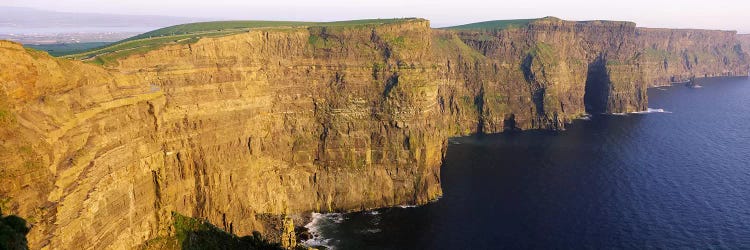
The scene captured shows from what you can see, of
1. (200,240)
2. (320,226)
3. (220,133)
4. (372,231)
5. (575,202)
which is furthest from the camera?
(575,202)

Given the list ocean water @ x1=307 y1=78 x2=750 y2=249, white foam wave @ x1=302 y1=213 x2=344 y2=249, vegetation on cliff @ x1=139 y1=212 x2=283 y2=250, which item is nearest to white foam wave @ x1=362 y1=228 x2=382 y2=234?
ocean water @ x1=307 y1=78 x2=750 y2=249

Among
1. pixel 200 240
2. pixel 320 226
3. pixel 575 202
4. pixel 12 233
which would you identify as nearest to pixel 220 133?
pixel 200 240

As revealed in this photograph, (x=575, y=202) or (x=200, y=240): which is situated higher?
(x=200, y=240)

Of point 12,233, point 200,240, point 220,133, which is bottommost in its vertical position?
point 200,240

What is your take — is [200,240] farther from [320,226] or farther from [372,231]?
[372,231]

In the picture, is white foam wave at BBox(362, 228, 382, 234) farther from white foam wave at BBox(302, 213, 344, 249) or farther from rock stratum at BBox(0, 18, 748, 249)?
rock stratum at BBox(0, 18, 748, 249)

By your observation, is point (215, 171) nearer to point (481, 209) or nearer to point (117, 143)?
point (117, 143)

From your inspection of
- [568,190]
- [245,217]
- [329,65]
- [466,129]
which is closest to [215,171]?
[245,217]
